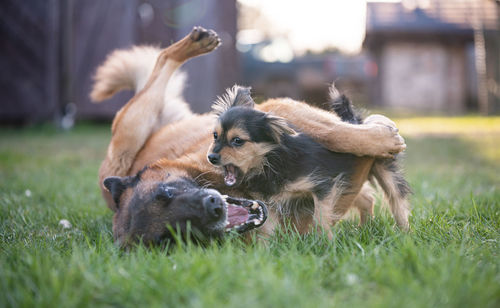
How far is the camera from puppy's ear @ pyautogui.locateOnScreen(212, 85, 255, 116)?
3.37 meters

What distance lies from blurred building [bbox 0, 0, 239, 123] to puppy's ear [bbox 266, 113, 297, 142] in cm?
929

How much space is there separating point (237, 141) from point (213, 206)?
57cm

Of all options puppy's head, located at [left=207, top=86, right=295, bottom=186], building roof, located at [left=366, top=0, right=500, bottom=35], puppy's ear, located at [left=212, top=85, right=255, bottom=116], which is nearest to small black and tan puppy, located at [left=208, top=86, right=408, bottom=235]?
puppy's head, located at [left=207, top=86, right=295, bottom=186]

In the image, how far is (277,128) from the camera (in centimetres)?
302

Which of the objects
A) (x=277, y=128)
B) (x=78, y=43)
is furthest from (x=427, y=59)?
(x=277, y=128)

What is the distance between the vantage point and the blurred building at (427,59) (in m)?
20.9

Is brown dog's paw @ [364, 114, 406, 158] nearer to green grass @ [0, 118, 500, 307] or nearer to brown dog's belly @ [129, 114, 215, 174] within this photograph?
green grass @ [0, 118, 500, 307]

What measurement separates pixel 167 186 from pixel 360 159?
4.63ft

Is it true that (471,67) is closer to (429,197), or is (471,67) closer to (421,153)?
(421,153)

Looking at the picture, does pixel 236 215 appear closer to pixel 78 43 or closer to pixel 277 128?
pixel 277 128

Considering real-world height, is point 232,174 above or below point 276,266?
above

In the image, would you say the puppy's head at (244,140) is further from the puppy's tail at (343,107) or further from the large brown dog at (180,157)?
the puppy's tail at (343,107)

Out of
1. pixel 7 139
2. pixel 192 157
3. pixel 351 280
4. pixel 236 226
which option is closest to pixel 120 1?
pixel 7 139

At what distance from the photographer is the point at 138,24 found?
39.0ft
